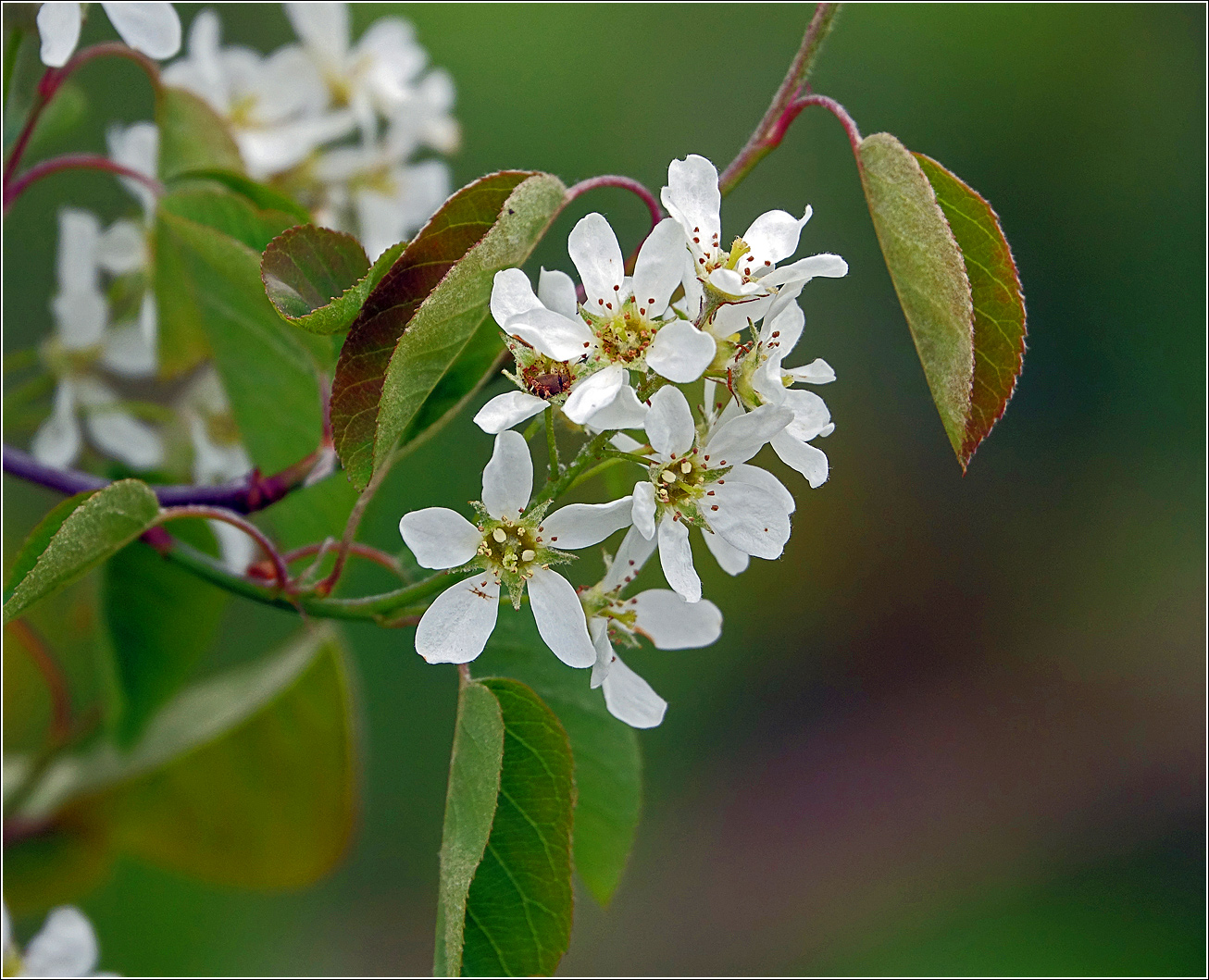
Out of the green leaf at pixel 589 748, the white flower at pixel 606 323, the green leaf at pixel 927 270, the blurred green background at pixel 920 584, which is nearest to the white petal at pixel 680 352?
the white flower at pixel 606 323

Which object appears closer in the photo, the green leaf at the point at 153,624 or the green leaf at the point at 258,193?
the green leaf at the point at 258,193

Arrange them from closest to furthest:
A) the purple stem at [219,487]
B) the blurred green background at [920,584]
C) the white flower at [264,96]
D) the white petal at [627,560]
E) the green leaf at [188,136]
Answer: the white petal at [627,560] < the purple stem at [219,487] < the green leaf at [188,136] < the white flower at [264,96] < the blurred green background at [920,584]

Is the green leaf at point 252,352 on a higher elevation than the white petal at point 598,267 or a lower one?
higher

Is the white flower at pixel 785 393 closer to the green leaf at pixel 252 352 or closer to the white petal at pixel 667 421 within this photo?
the white petal at pixel 667 421

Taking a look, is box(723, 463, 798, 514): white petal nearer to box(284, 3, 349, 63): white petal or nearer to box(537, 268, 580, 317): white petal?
box(537, 268, 580, 317): white petal

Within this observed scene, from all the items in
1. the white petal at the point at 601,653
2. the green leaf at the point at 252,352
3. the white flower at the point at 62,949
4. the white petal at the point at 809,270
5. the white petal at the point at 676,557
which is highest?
the green leaf at the point at 252,352

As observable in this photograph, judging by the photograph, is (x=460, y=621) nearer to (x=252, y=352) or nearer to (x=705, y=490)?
(x=705, y=490)

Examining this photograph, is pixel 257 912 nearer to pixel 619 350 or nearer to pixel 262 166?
pixel 262 166

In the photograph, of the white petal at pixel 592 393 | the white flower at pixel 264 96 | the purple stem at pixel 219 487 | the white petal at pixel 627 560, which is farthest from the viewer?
the white flower at pixel 264 96

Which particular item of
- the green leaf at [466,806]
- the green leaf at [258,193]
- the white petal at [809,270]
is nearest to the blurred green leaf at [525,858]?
the green leaf at [466,806]
